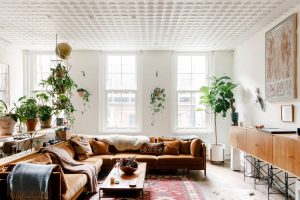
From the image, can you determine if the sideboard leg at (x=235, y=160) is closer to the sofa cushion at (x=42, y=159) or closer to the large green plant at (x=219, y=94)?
the large green plant at (x=219, y=94)

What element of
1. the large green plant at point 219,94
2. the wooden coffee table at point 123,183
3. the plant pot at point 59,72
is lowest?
the wooden coffee table at point 123,183

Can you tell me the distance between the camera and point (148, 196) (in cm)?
473

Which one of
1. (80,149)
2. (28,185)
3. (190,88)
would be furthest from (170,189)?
(190,88)

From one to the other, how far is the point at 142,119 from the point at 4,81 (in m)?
3.47

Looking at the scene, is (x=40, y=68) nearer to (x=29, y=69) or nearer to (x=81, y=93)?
(x=29, y=69)

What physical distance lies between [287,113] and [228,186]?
1698mm

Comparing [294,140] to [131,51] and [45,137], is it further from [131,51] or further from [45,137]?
[45,137]

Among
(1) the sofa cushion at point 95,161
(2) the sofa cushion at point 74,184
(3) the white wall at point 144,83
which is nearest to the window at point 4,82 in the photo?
(3) the white wall at point 144,83

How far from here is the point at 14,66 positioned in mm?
7414

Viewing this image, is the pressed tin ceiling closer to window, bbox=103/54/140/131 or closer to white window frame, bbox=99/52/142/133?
white window frame, bbox=99/52/142/133

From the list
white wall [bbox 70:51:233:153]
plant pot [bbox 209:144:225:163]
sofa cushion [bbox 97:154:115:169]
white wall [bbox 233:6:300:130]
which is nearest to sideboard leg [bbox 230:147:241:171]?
plant pot [bbox 209:144:225:163]

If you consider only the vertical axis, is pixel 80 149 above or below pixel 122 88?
below

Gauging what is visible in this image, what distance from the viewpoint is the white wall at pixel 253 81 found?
5250 mm

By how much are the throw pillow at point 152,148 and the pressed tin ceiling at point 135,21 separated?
2384mm
